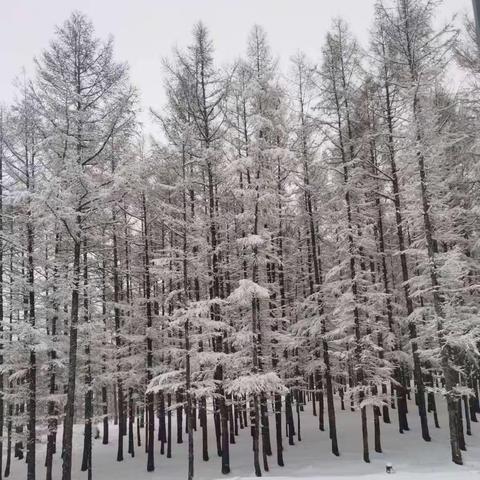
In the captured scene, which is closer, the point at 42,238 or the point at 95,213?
the point at 95,213

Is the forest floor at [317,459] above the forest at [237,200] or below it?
below

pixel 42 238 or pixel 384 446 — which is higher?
pixel 42 238

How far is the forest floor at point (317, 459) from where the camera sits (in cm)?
1781

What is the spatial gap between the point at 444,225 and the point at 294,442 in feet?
45.7

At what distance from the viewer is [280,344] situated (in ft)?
63.4

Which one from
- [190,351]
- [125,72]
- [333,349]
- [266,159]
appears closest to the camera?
[125,72]

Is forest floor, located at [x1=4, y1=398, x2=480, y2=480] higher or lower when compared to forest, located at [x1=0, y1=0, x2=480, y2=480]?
lower

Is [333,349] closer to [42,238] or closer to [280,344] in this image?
[280,344]

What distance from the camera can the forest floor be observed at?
1781 cm

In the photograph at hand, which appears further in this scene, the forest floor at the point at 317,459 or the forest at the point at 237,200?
the forest floor at the point at 317,459

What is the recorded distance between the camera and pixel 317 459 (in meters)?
20.3

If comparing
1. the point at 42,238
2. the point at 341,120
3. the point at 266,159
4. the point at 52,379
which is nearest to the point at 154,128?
the point at 266,159

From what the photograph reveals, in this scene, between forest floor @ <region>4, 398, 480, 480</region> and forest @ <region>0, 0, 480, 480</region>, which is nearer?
forest @ <region>0, 0, 480, 480</region>

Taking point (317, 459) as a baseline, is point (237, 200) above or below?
above
